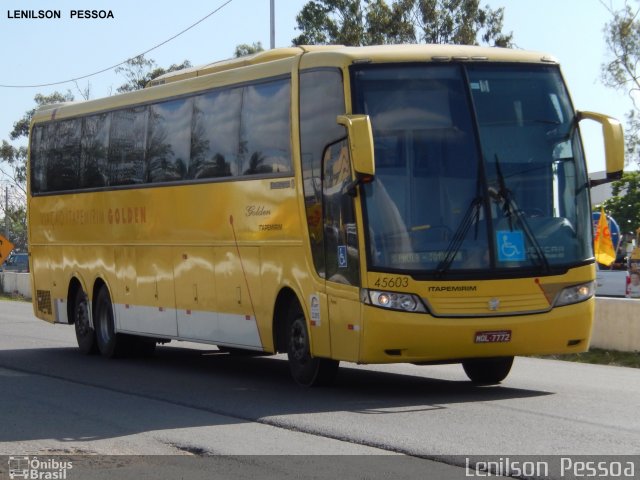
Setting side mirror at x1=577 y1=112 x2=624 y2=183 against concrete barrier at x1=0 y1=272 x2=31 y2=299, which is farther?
concrete barrier at x1=0 y1=272 x2=31 y2=299

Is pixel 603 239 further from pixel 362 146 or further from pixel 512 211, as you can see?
pixel 362 146

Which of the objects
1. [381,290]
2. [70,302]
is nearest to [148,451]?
[381,290]

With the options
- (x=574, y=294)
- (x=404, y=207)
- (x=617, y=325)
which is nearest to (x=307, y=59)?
(x=404, y=207)

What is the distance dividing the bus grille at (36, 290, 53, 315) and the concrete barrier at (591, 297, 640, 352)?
28.2 ft

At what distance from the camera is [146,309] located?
17.9 m

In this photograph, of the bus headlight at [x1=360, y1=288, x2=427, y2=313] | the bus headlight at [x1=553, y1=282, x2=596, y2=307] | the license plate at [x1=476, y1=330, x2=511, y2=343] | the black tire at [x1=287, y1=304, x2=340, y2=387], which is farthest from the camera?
the black tire at [x1=287, y1=304, x2=340, y2=387]

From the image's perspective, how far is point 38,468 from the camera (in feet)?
30.1

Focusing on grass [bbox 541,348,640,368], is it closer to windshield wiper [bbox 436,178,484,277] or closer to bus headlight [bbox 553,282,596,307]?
bus headlight [bbox 553,282,596,307]

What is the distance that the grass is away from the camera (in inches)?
710

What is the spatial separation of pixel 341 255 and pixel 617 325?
753 cm

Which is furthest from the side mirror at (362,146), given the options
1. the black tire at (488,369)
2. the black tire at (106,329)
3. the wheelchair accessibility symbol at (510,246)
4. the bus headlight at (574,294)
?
the black tire at (106,329)

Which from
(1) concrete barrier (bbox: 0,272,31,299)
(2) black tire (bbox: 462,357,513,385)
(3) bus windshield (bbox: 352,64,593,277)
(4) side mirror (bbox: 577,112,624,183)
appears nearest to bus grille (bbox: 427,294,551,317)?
(3) bus windshield (bbox: 352,64,593,277)

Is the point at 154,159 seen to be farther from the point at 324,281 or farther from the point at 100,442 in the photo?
the point at 100,442

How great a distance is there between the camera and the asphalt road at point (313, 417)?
9.35 m
